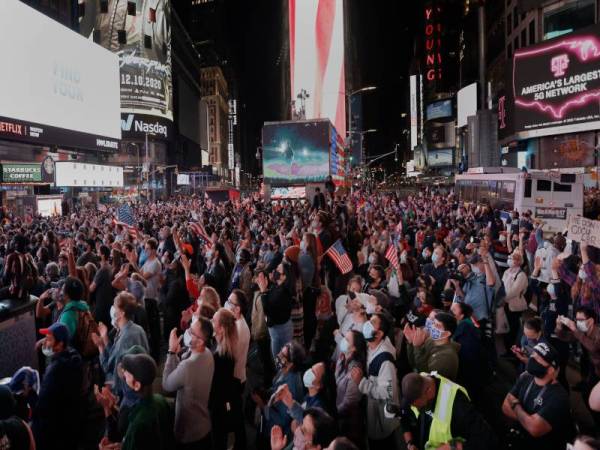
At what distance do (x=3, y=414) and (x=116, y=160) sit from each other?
3481 inches

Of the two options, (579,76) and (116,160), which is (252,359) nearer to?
(579,76)

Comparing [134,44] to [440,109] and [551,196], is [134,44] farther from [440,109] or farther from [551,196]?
[551,196]

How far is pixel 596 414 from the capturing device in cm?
609

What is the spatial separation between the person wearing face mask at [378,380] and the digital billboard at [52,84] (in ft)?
101

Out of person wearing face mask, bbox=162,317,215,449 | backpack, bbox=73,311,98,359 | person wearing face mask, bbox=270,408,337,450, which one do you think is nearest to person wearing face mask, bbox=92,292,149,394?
backpack, bbox=73,311,98,359

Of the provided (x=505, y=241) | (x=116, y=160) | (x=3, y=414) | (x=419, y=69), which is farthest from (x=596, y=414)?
(x=419, y=69)

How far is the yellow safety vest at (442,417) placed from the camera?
12.5ft

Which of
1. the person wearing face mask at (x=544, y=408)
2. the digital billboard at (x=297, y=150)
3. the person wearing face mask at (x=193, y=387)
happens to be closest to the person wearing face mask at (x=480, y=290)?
the person wearing face mask at (x=544, y=408)

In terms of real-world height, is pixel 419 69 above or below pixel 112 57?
above

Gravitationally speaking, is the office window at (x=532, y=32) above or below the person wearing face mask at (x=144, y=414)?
above

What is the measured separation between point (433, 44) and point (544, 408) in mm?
110301

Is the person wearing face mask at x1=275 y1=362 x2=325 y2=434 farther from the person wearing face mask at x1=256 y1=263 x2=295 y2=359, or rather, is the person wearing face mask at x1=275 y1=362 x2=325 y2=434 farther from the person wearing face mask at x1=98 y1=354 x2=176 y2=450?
the person wearing face mask at x1=256 y1=263 x2=295 y2=359

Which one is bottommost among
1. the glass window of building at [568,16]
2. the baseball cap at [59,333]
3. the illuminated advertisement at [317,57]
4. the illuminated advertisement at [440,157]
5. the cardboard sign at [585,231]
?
the baseball cap at [59,333]

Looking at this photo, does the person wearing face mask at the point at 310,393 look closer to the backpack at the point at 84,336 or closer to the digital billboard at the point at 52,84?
the backpack at the point at 84,336
